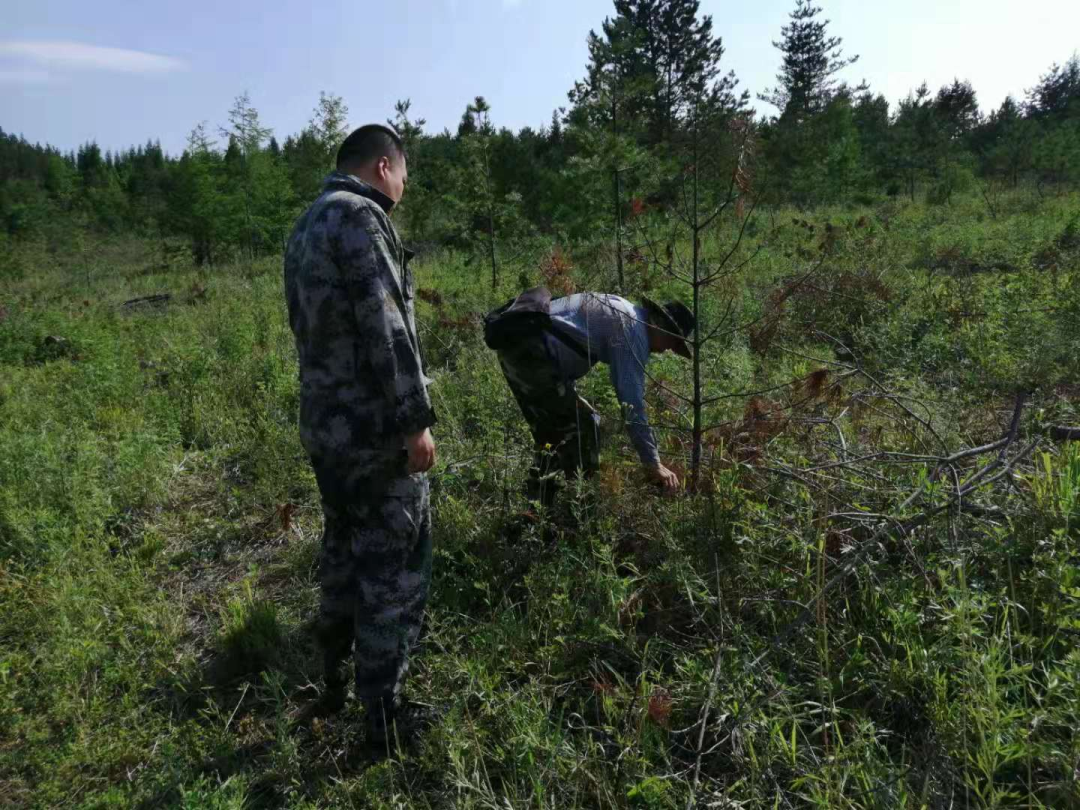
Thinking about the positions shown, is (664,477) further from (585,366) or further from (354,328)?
(354,328)

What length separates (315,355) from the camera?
7.13 feet

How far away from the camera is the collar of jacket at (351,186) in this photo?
2184mm

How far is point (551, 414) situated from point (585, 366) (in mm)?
312

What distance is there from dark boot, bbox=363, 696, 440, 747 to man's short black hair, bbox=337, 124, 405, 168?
193 centimetres

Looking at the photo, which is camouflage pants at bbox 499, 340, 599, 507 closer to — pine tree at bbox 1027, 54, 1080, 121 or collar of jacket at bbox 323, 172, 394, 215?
collar of jacket at bbox 323, 172, 394, 215

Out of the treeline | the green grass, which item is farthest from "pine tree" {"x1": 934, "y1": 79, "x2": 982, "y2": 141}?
the green grass

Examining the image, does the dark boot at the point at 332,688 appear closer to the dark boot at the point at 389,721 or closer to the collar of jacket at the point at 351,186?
the dark boot at the point at 389,721

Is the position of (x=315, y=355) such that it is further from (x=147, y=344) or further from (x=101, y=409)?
(x=147, y=344)

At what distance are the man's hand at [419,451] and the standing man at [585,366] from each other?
0.80 meters

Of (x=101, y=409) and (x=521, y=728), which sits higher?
(x=101, y=409)

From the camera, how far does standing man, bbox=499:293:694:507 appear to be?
296 centimetres

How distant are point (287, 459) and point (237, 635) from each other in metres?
1.78

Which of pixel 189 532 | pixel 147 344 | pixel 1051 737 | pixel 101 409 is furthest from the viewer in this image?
pixel 147 344

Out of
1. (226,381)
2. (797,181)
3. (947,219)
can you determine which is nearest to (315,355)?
(226,381)
